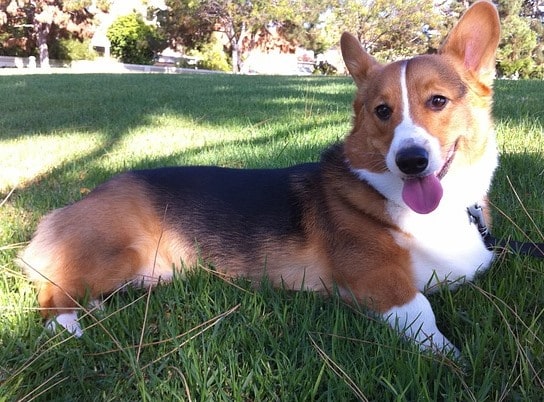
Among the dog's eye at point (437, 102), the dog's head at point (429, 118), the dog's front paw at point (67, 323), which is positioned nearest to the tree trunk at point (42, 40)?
the dog's front paw at point (67, 323)

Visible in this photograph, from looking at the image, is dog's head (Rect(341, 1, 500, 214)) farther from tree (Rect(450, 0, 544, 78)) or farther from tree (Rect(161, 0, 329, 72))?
tree (Rect(450, 0, 544, 78))

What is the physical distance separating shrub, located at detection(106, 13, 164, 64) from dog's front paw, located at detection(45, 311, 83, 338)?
38.5 meters

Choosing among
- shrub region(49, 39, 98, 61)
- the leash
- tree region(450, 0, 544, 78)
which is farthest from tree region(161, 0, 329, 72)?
the leash

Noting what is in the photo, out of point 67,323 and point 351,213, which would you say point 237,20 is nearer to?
point 351,213

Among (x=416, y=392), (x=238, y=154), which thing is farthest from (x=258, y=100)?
(x=416, y=392)

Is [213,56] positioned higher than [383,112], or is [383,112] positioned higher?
[383,112]

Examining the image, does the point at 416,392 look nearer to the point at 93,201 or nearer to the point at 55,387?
the point at 55,387

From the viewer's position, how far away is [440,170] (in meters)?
2.10

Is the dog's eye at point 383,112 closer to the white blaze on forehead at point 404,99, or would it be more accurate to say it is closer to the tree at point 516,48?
the white blaze on forehead at point 404,99

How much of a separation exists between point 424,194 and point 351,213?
339mm

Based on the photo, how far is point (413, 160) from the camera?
1960 millimetres

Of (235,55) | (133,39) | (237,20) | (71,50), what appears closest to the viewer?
(237,20)

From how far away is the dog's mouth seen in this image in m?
2.08

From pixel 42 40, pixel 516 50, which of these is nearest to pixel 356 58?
pixel 42 40
